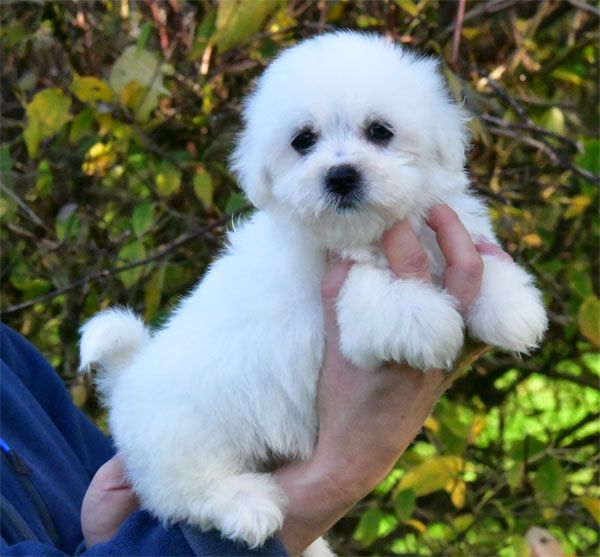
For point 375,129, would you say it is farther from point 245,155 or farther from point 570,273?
point 570,273

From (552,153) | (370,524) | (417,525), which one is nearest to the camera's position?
(552,153)

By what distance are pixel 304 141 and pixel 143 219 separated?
1.09 m

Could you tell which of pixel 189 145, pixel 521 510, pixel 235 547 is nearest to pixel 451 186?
pixel 235 547

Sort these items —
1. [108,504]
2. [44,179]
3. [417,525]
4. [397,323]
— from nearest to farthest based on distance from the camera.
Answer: [397,323] < [108,504] < [44,179] < [417,525]

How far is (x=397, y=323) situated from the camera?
1.62m

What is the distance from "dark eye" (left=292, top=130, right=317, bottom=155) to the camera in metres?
1.82

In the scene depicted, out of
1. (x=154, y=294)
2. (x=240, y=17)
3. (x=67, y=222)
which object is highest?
(x=240, y=17)

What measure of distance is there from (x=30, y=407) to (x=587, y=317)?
5.26 ft

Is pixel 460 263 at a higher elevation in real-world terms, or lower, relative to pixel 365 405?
higher

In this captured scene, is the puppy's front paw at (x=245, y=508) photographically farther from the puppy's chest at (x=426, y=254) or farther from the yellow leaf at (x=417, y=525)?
the yellow leaf at (x=417, y=525)

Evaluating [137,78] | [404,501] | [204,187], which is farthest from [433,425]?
[137,78]

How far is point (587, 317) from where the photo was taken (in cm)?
260

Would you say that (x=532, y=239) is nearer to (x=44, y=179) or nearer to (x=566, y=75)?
(x=566, y=75)

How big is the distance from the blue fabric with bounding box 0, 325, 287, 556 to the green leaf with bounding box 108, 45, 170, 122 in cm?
77
